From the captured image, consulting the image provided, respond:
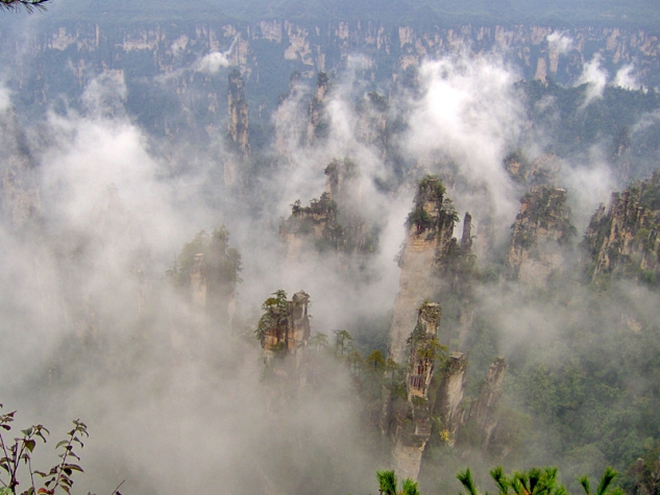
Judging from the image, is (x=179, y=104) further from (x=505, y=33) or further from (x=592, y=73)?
(x=592, y=73)

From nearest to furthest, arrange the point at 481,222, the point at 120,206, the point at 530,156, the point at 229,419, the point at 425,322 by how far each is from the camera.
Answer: the point at 425,322
the point at 229,419
the point at 120,206
the point at 481,222
the point at 530,156

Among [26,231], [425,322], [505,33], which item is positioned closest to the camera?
[425,322]

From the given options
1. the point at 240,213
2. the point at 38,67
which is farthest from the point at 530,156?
the point at 38,67

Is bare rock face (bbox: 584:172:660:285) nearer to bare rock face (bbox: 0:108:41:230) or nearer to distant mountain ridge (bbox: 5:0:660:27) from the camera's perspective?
bare rock face (bbox: 0:108:41:230)

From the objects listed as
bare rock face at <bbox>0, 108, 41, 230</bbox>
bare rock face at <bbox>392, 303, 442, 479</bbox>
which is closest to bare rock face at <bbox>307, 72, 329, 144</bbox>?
bare rock face at <bbox>0, 108, 41, 230</bbox>

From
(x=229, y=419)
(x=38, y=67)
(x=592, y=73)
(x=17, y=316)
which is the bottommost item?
(x=229, y=419)

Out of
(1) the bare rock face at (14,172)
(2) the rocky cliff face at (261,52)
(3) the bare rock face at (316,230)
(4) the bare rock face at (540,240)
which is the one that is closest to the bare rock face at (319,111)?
(3) the bare rock face at (316,230)

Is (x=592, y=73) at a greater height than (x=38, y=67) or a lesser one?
lesser
